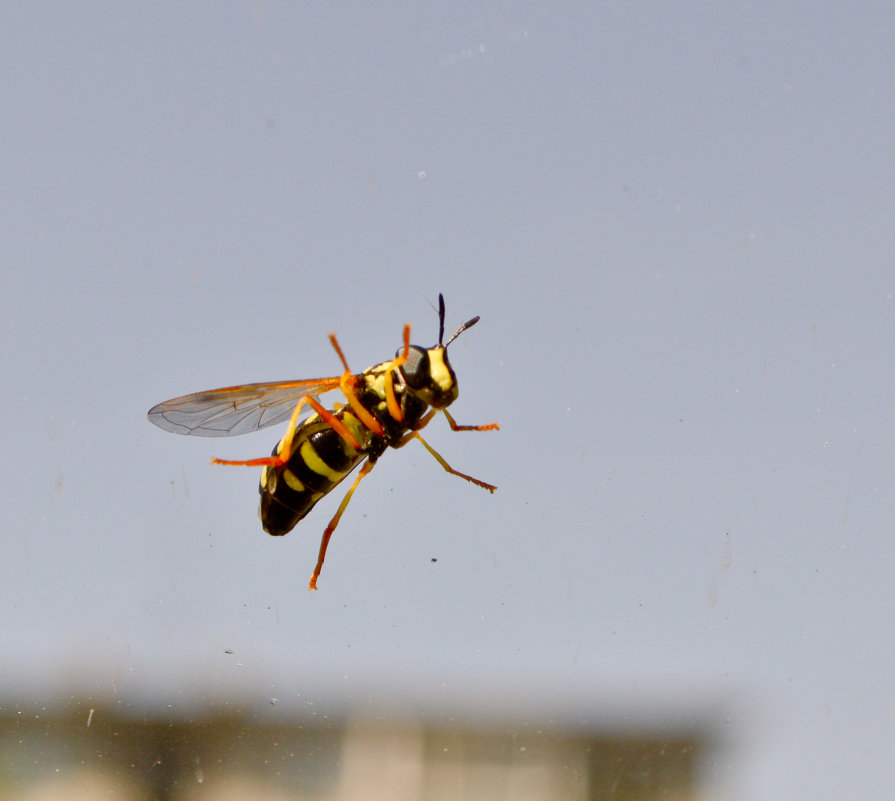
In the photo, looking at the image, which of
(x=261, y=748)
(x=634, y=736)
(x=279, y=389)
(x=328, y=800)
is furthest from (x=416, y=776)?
(x=279, y=389)

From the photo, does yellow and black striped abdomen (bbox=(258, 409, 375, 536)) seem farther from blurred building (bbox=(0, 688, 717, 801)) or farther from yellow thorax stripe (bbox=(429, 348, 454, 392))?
blurred building (bbox=(0, 688, 717, 801))

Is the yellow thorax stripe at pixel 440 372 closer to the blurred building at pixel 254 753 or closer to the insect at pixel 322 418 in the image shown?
the insect at pixel 322 418

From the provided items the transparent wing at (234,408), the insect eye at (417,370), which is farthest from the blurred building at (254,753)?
the insect eye at (417,370)

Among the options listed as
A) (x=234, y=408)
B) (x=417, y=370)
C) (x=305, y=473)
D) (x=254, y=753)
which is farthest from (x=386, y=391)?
(x=254, y=753)

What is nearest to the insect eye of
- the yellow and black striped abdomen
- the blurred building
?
the yellow and black striped abdomen

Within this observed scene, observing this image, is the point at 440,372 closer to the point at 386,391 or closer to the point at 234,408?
the point at 386,391
